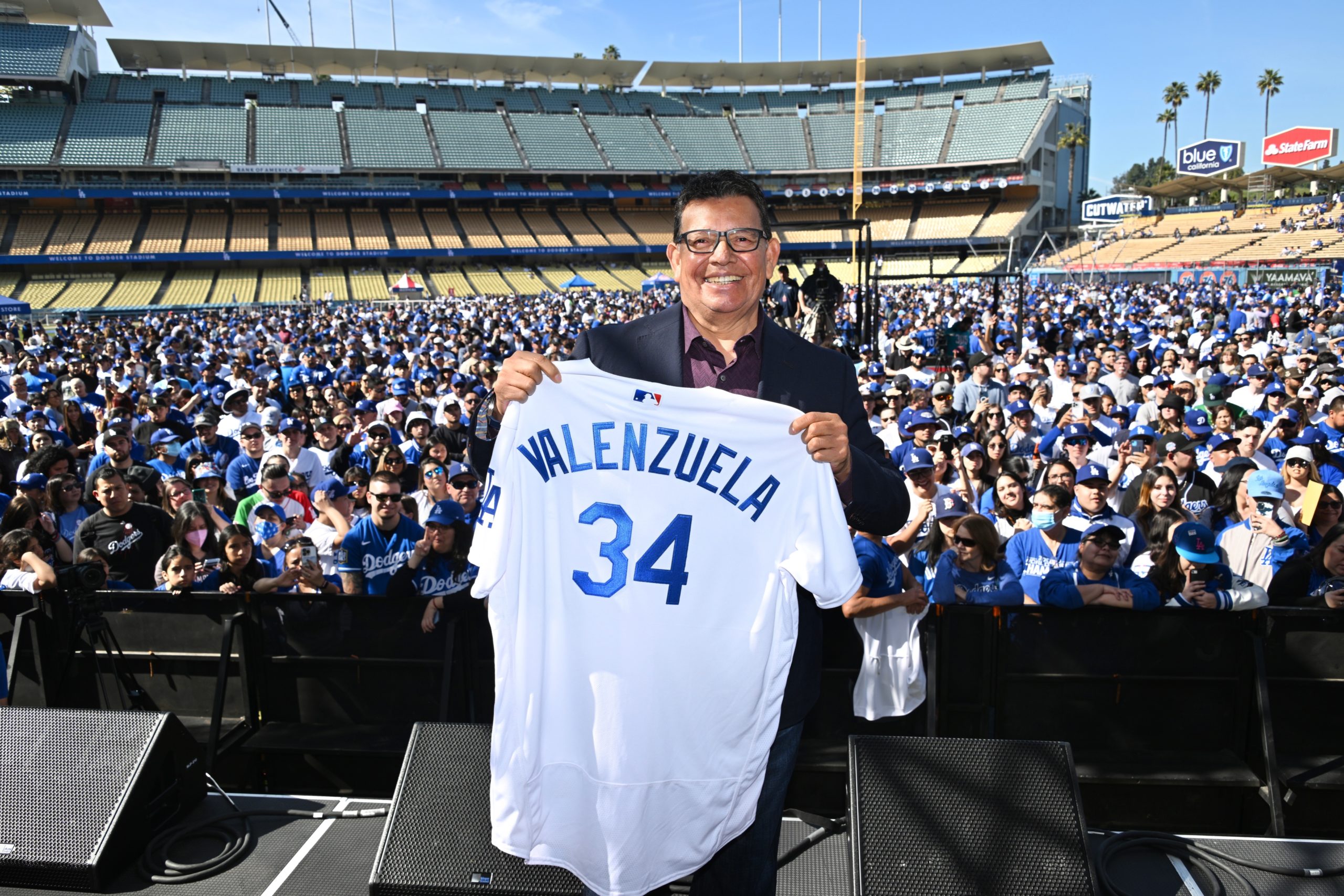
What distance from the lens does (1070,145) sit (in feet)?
233

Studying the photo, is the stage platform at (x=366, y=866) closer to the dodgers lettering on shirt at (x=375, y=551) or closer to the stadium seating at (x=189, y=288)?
the dodgers lettering on shirt at (x=375, y=551)

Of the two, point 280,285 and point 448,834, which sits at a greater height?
point 280,285

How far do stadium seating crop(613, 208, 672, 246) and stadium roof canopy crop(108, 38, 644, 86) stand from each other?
47.4 ft

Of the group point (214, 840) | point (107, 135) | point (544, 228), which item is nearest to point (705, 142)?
point (544, 228)

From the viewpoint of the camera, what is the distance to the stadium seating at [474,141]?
60.6 m

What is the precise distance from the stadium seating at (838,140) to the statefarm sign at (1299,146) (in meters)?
25.8

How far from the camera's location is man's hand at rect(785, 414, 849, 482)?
216cm

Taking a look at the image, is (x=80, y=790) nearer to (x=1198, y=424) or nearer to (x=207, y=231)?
(x=1198, y=424)

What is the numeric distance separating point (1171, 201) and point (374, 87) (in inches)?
2418

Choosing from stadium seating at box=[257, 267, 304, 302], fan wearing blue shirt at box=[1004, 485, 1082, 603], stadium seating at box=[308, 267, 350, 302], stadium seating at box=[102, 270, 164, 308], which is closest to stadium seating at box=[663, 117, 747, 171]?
stadium seating at box=[308, 267, 350, 302]

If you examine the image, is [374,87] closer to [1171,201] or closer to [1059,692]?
[1171,201]

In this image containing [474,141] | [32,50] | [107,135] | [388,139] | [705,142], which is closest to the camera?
[107,135]

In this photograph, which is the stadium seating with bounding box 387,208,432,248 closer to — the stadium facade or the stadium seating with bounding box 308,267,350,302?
the stadium facade

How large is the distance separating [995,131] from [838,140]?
1140 centimetres
